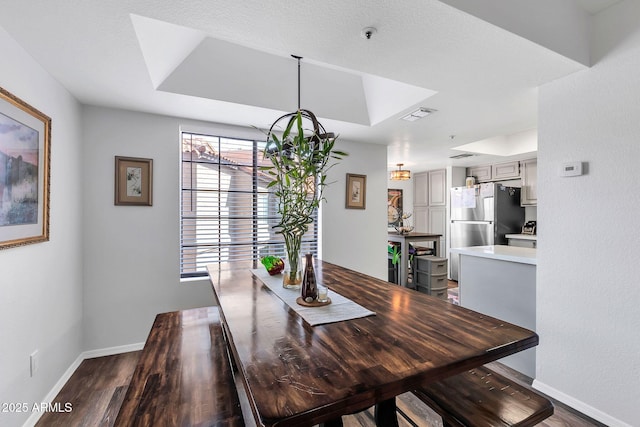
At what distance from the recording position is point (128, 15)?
53.1 inches

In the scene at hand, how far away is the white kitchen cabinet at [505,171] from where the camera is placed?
16.0ft

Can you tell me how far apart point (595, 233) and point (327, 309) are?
5.66ft

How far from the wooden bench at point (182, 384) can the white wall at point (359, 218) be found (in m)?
2.01

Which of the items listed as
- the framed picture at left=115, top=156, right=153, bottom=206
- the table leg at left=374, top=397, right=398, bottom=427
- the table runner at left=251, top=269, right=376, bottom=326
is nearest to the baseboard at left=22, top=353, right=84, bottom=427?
the framed picture at left=115, top=156, right=153, bottom=206

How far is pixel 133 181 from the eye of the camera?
260cm

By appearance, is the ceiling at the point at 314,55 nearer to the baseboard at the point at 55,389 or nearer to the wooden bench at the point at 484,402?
the wooden bench at the point at 484,402

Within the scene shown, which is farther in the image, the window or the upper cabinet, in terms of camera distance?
the upper cabinet

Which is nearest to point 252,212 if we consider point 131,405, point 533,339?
point 131,405

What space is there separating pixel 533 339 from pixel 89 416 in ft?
7.92

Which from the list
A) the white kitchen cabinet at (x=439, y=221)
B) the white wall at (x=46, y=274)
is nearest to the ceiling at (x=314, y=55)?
the white wall at (x=46, y=274)

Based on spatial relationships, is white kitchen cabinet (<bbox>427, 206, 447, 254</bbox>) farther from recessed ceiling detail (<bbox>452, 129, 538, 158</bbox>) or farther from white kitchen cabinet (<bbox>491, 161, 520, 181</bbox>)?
recessed ceiling detail (<bbox>452, 129, 538, 158</bbox>)

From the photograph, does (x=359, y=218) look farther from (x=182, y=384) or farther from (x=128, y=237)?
(x=182, y=384)

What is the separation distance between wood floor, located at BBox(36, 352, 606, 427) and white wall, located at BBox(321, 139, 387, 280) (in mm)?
1787

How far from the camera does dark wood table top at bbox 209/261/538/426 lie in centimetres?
72
